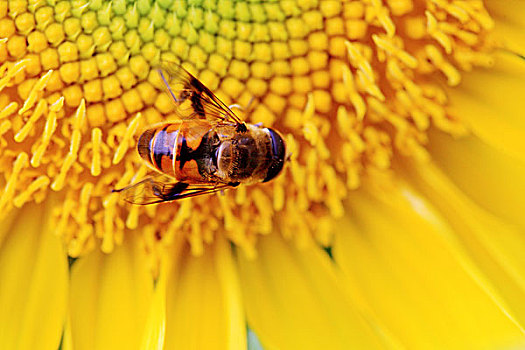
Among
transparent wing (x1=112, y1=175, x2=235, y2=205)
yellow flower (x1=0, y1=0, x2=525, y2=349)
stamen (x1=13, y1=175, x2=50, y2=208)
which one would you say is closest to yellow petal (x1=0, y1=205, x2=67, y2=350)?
yellow flower (x1=0, y1=0, x2=525, y2=349)

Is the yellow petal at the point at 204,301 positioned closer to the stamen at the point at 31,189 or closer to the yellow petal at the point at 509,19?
the stamen at the point at 31,189

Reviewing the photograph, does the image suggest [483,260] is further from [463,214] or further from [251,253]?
[251,253]

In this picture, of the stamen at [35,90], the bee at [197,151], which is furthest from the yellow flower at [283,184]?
the bee at [197,151]

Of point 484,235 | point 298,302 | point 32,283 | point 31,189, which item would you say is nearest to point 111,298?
point 32,283

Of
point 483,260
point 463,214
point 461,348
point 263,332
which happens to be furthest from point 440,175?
point 263,332

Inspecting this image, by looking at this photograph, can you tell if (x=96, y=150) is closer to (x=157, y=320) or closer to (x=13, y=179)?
(x=13, y=179)

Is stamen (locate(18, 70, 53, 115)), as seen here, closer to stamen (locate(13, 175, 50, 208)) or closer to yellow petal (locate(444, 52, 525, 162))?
stamen (locate(13, 175, 50, 208))
